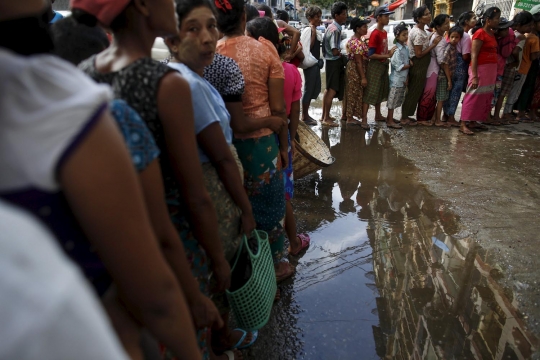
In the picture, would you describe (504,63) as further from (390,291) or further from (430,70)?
(390,291)

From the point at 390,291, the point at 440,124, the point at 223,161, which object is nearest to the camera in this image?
the point at 223,161

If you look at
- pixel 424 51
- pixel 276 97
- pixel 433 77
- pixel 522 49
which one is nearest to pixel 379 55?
pixel 424 51

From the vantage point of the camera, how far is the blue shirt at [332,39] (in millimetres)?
6316

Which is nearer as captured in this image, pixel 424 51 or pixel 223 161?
pixel 223 161

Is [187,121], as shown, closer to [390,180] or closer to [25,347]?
[25,347]

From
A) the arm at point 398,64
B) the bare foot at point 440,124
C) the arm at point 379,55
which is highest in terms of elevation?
the arm at point 379,55

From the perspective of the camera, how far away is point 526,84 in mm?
6750

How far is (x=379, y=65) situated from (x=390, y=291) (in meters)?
4.69

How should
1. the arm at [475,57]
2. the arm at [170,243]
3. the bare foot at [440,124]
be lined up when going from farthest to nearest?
the bare foot at [440,124]
the arm at [475,57]
the arm at [170,243]

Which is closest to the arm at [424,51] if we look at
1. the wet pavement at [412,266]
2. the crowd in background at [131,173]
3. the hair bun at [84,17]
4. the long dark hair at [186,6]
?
the wet pavement at [412,266]

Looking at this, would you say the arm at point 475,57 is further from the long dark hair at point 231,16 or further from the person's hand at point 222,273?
the person's hand at point 222,273

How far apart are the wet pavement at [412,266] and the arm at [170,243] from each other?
1.00 meters

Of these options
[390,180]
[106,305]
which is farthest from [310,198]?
[106,305]

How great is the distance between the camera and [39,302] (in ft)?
1.28
